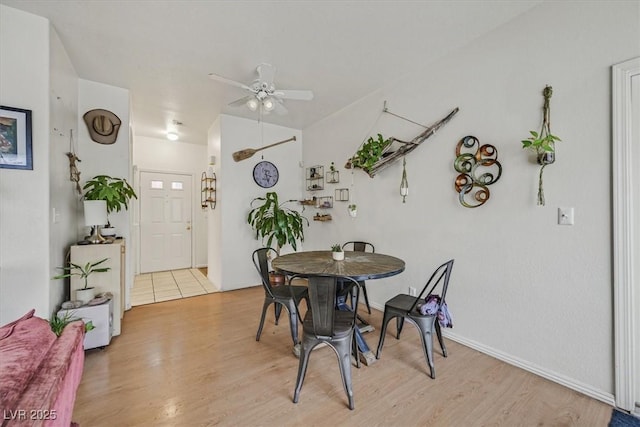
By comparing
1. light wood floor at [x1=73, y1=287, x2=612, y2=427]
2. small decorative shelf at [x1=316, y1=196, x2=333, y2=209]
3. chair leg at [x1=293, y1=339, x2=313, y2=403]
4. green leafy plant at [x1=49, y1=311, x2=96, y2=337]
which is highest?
small decorative shelf at [x1=316, y1=196, x2=333, y2=209]

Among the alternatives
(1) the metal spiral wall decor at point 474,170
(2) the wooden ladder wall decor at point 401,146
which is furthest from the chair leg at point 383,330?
(2) the wooden ladder wall decor at point 401,146

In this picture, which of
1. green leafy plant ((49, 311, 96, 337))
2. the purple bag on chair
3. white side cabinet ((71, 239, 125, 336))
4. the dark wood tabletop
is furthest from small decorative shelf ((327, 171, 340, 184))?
green leafy plant ((49, 311, 96, 337))

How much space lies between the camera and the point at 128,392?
1804 millimetres

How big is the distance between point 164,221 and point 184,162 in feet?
→ 4.22

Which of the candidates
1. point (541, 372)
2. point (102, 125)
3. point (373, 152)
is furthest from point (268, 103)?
point (541, 372)

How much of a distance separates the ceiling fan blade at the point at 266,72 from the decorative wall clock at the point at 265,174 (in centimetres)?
173

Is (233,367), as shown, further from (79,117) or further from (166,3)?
(79,117)

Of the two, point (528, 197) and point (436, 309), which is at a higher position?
point (528, 197)

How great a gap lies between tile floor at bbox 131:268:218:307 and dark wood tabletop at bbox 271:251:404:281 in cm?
227

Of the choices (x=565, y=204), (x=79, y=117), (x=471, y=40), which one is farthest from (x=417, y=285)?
(x=79, y=117)

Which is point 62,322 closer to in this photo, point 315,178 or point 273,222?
point 273,222

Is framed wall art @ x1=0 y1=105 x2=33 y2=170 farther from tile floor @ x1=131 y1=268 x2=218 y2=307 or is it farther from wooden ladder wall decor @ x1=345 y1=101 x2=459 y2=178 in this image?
wooden ladder wall decor @ x1=345 y1=101 x2=459 y2=178

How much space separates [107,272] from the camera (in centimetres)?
255

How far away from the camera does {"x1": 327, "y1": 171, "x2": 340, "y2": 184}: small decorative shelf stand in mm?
4008
